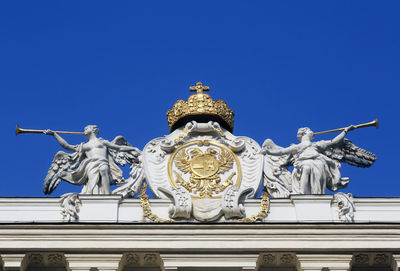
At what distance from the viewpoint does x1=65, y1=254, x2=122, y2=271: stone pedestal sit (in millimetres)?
17328

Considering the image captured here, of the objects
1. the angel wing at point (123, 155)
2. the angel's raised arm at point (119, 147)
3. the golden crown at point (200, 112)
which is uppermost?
the golden crown at point (200, 112)

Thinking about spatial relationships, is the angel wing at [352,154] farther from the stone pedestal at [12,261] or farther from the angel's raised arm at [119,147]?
the stone pedestal at [12,261]

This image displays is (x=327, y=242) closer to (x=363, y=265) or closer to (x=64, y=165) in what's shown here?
(x=363, y=265)

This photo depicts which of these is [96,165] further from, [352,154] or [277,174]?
[352,154]

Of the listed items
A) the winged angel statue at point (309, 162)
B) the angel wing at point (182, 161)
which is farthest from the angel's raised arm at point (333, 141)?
the angel wing at point (182, 161)

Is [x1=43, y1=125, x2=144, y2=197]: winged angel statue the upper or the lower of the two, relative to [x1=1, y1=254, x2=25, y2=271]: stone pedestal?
upper

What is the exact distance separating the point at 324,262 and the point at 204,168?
9.42 feet

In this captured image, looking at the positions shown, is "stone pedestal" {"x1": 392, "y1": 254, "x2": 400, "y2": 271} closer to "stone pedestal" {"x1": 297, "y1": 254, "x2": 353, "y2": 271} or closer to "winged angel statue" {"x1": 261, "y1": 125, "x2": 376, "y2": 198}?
"stone pedestal" {"x1": 297, "y1": 254, "x2": 353, "y2": 271}

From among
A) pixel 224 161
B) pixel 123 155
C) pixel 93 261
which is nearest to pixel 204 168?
pixel 224 161

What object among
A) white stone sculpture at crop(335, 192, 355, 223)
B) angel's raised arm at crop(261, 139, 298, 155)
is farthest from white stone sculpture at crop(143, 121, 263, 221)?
white stone sculpture at crop(335, 192, 355, 223)

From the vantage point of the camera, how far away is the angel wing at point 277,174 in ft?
62.0

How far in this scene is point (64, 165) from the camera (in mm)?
19422

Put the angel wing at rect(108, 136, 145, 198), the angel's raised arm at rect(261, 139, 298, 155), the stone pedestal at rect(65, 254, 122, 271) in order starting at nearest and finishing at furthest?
the stone pedestal at rect(65, 254, 122, 271)
the angel wing at rect(108, 136, 145, 198)
the angel's raised arm at rect(261, 139, 298, 155)

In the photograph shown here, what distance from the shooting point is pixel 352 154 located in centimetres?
1978
